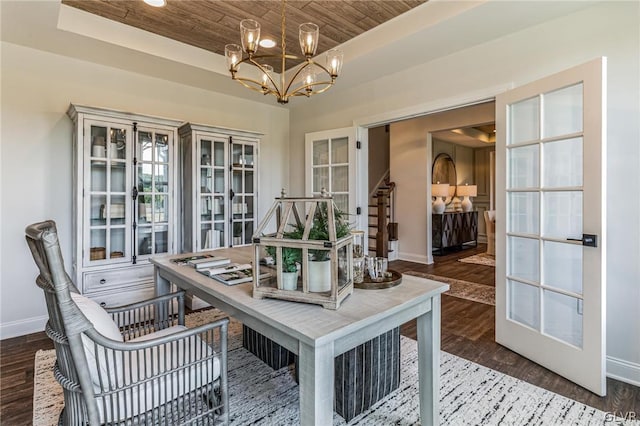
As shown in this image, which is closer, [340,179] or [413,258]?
[340,179]

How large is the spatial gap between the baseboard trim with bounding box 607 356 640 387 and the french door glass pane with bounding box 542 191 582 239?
0.90 m

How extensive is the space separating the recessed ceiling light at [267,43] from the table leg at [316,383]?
3072 millimetres

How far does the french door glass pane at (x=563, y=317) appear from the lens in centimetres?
218

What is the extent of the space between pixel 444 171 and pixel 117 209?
698cm

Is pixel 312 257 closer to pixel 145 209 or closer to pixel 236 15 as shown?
pixel 236 15

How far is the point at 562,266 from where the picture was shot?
2.29 meters

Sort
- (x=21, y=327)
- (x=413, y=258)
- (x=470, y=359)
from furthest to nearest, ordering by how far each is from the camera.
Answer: (x=413, y=258)
(x=21, y=327)
(x=470, y=359)

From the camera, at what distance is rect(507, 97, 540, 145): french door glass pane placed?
95.7 inches

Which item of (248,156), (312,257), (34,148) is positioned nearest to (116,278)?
(34,148)

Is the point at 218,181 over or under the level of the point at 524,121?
under

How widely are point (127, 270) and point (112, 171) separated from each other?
3.26ft

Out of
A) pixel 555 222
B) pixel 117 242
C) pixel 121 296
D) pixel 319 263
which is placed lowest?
pixel 121 296

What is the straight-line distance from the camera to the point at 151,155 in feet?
11.0

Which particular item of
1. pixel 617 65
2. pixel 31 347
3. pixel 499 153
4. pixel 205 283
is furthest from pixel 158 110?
pixel 617 65
